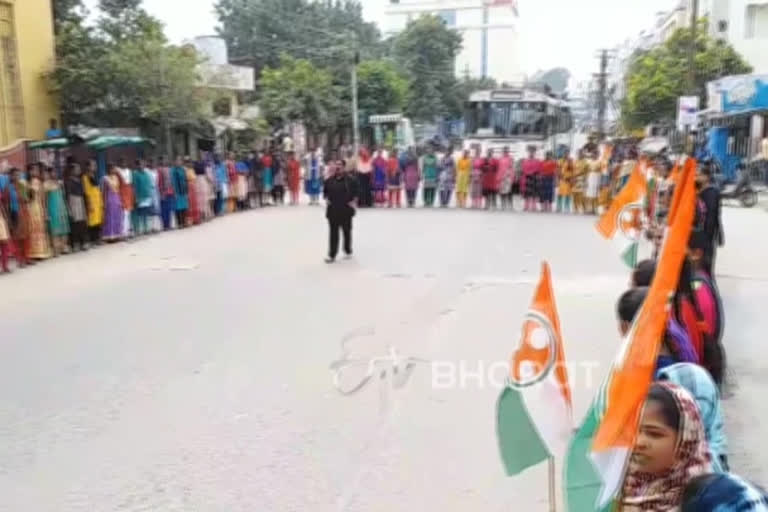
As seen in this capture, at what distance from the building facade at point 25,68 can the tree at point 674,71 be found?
77.8 feet

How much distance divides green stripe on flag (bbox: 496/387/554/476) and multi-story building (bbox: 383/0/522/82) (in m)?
114

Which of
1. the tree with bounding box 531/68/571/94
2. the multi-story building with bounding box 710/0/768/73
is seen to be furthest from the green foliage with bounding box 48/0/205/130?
the tree with bounding box 531/68/571/94

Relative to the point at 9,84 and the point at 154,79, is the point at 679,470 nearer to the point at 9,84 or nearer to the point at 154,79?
the point at 9,84

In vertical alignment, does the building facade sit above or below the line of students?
above

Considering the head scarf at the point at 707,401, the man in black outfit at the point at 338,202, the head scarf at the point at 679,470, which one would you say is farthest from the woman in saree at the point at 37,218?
the head scarf at the point at 679,470

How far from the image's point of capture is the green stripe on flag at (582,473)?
2455 mm

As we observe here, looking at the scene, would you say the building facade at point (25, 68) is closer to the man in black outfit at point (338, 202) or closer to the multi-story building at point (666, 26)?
the man in black outfit at point (338, 202)

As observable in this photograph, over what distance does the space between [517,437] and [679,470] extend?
31.4 inches

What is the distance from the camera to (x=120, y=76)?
19.8 m

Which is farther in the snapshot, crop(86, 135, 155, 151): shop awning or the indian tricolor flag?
crop(86, 135, 155, 151): shop awning

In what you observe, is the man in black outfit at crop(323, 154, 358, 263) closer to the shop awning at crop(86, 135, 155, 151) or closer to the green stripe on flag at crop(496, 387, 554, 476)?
the shop awning at crop(86, 135, 155, 151)

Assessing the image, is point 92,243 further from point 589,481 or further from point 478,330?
point 589,481

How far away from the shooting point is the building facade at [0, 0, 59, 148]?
56.0 feet

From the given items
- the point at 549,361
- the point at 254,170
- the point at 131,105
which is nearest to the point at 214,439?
the point at 549,361
